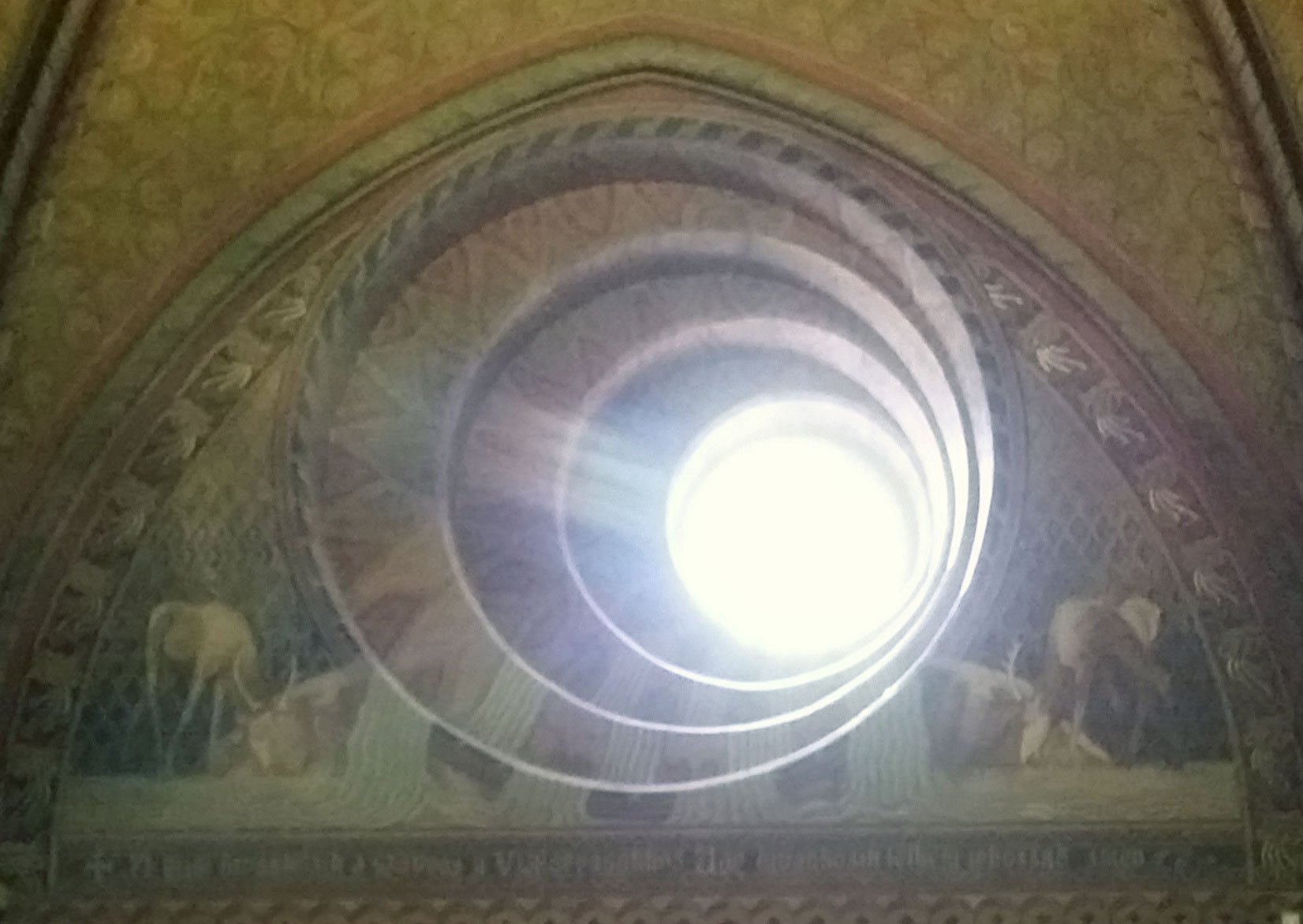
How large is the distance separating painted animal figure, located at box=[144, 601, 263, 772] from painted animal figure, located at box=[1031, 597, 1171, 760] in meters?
3.32

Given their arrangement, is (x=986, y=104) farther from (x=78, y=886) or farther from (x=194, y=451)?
(x=78, y=886)

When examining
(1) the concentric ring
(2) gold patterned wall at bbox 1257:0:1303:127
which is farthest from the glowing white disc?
(2) gold patterned wall at bbox 1257:0:1303:127

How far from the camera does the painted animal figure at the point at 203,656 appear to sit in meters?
8.30

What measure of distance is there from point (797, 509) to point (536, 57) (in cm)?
296

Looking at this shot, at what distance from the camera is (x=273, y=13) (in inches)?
320

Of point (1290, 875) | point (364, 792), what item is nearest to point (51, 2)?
point (364, 792)

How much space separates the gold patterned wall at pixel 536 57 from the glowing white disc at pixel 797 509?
Answer: 178 centimetres

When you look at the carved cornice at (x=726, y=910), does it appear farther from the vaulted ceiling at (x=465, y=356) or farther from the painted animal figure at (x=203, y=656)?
the painted animal figure at (x=203, y=656)

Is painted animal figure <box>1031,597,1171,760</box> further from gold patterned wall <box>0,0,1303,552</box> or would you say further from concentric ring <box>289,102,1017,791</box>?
gold patterned wall <box>0,0,1303,552</box>

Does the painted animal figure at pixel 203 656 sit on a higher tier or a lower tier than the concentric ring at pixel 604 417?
lower

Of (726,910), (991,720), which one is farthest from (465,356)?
(991,720)

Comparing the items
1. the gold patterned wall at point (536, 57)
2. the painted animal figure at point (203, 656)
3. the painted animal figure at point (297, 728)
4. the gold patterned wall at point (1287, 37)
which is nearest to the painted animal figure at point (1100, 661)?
the gold patterned wall at point (536, 57)

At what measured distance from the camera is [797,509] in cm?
1023

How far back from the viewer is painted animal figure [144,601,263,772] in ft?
27.2
